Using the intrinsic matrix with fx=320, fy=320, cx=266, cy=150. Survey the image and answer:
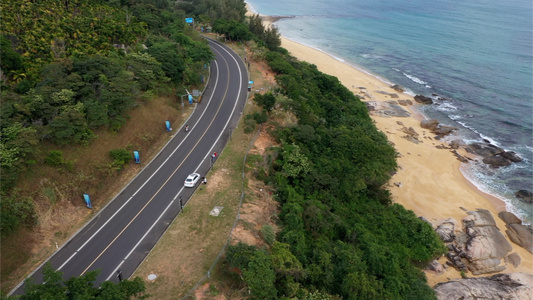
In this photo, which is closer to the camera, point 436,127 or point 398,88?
point 436,127

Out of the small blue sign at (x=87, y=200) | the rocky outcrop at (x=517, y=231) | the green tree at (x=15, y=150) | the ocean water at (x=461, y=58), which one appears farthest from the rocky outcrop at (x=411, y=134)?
the green tree at (x=15, y=150)

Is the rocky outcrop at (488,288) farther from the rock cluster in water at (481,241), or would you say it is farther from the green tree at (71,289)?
the green tree at (71,289)

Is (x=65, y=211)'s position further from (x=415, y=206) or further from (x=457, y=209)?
(x=457, y=209)

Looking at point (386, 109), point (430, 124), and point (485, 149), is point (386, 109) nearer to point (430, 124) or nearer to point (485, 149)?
point (430, 124)

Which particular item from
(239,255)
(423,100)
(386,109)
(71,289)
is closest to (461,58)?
(423,100)

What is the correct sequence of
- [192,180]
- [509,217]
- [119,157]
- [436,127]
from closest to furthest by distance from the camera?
1. [192,180]
2. [119,157]
3. [509,217]
4. [436,127]

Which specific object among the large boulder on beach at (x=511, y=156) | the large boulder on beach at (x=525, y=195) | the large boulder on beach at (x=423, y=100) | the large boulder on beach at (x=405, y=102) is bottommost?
the large boulder on beach at (x=525, y=195)

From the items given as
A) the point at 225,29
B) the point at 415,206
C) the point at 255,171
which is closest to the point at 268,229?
the point at 255,171
